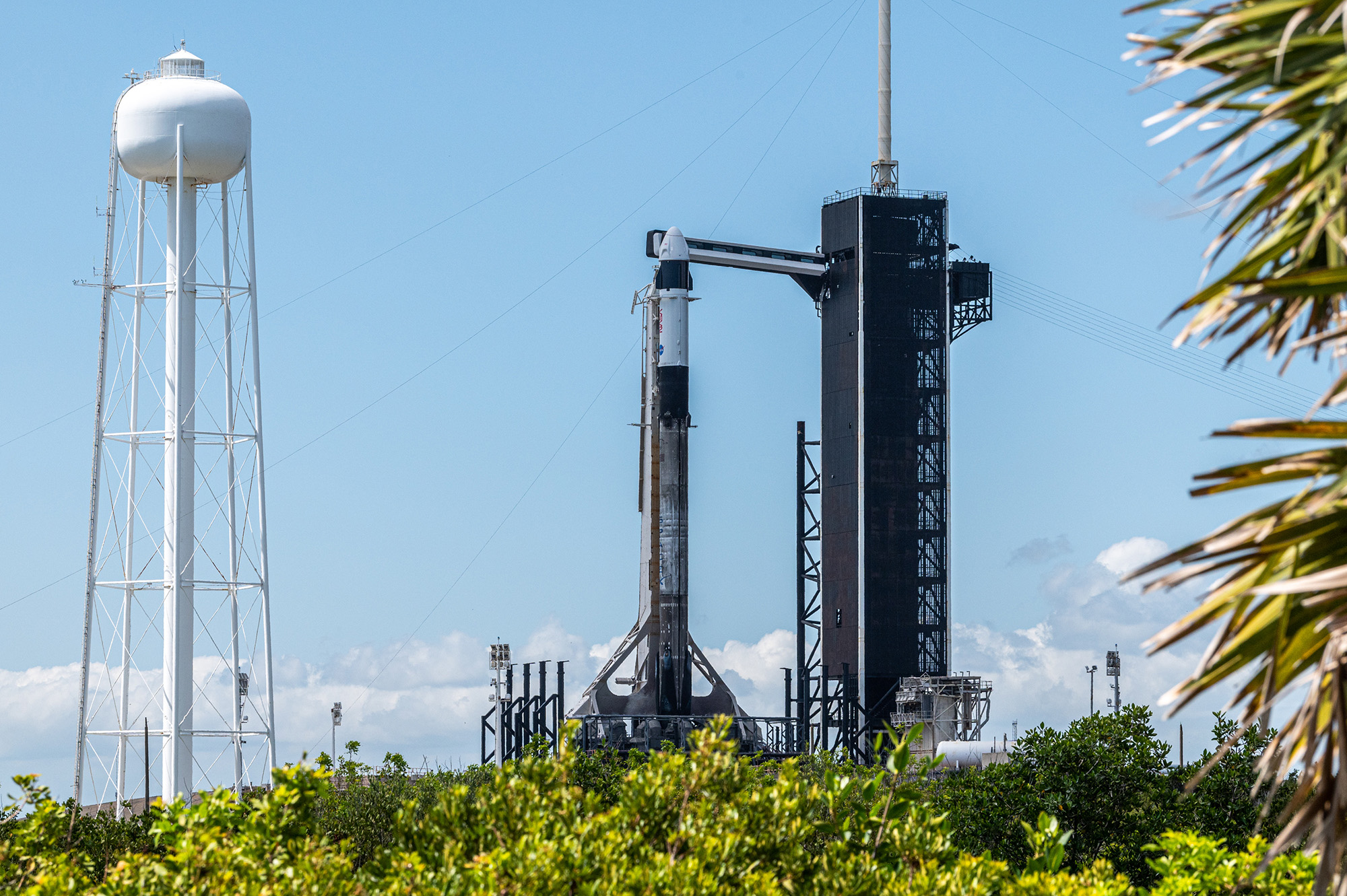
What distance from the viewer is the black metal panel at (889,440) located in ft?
190

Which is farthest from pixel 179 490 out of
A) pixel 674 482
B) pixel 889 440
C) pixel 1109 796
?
pixel 889 440

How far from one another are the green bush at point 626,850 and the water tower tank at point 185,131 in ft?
85.9

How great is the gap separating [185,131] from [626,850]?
97.7 feet

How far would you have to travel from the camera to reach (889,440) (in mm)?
58156

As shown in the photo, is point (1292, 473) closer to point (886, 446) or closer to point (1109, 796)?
point (1109, 796)

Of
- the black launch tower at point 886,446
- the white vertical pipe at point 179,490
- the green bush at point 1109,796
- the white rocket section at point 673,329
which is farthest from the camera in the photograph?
the black launch tower at point 886,446

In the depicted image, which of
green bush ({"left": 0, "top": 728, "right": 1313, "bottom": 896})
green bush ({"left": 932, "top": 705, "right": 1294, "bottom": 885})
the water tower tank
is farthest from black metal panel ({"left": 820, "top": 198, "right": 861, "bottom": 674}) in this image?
green bush ({"left": 0, "top": 728, "right": 1313, "bottom": 896})

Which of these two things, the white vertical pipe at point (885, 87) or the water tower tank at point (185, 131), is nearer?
the water tower tank at point (185, 131)

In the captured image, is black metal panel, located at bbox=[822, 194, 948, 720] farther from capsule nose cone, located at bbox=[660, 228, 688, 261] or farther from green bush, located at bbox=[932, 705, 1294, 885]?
green bush, located at bbox=[932, 705, 1294, 885]

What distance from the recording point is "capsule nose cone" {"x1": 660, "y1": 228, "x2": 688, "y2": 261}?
53.6 meters

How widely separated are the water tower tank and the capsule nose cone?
18.5m

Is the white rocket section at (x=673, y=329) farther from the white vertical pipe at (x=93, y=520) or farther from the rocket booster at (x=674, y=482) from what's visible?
the white vertical pipe at (x=93, y=520)

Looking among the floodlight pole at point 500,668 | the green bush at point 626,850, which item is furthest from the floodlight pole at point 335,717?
the green bush at point 626,850

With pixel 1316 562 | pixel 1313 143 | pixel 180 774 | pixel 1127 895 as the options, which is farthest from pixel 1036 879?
pixel 180 774
